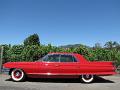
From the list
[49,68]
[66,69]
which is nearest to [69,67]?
[66,69]

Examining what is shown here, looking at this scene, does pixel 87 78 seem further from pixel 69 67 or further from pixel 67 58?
pixel 67 58

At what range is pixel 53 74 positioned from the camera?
1459 cm

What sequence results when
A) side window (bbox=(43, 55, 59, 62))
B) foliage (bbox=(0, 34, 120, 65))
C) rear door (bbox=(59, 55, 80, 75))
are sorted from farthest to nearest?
foliage (bbox=(0, 34, 120, 65)), side window (bbox=(43, 55, 59, 62)), rear door (bbox=(59, 55, 80, 75))

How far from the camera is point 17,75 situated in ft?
48.3

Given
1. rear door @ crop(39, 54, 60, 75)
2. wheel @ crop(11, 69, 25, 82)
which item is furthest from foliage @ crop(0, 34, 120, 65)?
rear door @ crop(39, 54, 60, 75)

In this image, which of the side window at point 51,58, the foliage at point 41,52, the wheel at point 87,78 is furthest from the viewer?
the foliage at point 41,52

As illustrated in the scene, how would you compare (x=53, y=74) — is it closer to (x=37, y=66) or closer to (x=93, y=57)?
(x=37, y=66)

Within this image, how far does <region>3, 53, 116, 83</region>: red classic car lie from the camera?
1454 centimetres

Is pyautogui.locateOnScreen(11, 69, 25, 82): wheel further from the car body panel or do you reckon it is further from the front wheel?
the front wheel

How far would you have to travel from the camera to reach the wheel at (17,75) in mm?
14703

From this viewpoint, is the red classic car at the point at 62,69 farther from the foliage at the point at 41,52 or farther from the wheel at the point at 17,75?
the foliage at the point at 41,52

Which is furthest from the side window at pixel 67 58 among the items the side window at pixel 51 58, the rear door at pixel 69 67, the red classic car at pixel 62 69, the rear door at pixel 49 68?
the rear door at pixel 49 68

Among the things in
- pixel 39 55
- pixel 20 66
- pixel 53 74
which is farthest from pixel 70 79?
pixel 39 55

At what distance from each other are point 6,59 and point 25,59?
1.32 m
